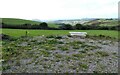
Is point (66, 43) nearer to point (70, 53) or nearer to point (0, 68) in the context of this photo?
point (70, 53)

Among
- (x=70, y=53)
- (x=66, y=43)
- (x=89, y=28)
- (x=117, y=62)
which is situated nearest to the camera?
(x=117, y=62)

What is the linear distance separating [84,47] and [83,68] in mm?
3571

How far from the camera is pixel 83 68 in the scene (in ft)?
35.6

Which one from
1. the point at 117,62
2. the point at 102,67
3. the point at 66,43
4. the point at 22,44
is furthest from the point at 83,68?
the point at 22,44

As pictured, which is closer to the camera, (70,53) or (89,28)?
(70,53)

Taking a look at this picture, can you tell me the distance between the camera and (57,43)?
1521 centimetres

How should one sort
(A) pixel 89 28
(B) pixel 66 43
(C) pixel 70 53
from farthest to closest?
(A) pixel 89 28 < (B) pixel 66 43 < (C) pixel 70 53

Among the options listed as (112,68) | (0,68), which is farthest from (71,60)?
(0,68)

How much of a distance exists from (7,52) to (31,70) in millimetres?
3388

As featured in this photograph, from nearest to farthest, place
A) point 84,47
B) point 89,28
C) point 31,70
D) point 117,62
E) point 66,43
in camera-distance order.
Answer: point 31,70
point 117,62
point 84,47
point 66,43
point 89,28

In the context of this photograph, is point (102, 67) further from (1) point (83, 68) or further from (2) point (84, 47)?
(2) point (84, 47)

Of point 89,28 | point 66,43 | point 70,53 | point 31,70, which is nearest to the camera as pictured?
point 31,70

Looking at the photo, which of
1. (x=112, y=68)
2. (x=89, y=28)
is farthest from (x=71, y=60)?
(x=89, y=28)

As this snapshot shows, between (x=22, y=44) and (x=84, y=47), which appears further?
(x=22, y=44)
